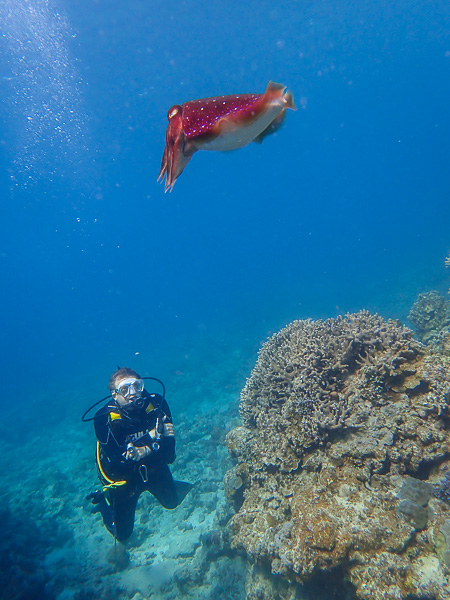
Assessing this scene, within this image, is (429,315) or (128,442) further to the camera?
(429,315)

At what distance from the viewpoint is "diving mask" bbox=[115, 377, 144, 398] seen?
216 inches

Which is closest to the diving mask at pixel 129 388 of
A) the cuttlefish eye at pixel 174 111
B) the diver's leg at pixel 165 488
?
the diver's leg at pixel 165 488

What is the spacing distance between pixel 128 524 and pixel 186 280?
14853 cm

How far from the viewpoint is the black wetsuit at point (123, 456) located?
5.52m

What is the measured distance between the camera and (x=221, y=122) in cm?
113

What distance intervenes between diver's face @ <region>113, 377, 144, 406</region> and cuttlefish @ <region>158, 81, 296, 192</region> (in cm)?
495

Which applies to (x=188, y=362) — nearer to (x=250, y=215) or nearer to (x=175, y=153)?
(x=175, y=153)

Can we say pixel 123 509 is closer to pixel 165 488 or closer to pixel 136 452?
pixel 165 488

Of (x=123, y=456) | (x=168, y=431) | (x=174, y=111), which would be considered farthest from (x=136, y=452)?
(x=174, y=111)

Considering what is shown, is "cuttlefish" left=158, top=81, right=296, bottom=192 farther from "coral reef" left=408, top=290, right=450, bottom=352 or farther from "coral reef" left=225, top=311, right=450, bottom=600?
"coral reef" left=408, top=290, right=450, bottom=352

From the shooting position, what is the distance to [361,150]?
345ft

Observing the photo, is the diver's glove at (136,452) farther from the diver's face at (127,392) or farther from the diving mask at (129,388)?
the diving mask at (129,388)

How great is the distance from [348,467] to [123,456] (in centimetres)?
403

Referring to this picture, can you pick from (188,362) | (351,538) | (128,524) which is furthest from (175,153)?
(188,362)
